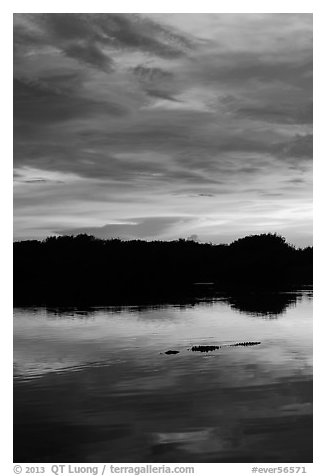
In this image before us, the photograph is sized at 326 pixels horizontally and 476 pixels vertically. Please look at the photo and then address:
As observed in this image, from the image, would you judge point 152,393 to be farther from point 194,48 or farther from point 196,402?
point 194,48

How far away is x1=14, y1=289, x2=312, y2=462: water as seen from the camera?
502 inches

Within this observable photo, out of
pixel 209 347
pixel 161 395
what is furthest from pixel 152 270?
pixel 161 395

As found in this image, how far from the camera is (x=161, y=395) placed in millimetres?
17484

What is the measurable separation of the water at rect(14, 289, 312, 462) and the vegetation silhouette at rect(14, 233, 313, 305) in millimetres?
23843

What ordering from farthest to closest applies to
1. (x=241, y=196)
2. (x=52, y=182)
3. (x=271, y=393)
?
(x=241, y=196) < (x=52, y=182) < (x=271, y=393)

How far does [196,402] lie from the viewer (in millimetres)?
16734

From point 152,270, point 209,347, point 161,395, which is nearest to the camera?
point 161,395

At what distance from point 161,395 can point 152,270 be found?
59.7m

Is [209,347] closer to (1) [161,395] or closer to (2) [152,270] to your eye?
(1) [161,395]

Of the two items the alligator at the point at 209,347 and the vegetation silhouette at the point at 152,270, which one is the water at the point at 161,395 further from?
the vegetation silhouette at the point at 152,270

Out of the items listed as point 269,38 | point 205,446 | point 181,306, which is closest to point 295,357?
point 205,446

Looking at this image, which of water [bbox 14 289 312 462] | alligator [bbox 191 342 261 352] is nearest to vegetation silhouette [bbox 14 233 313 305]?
water [bbox 14 289 312 462]
